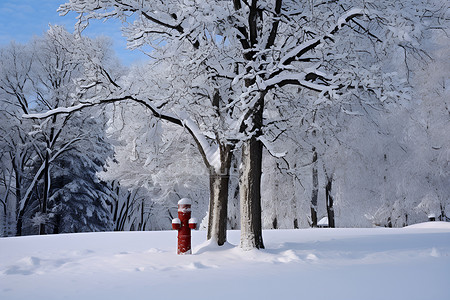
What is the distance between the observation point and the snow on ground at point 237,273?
512 centimetres

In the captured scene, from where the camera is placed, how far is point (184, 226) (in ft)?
27.6

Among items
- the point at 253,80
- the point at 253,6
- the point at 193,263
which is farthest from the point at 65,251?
the point at 253,6

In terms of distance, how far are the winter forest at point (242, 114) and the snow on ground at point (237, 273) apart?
1.43m

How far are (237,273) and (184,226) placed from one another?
2278 millimetres

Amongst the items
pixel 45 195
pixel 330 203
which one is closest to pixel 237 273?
pixel 330 203

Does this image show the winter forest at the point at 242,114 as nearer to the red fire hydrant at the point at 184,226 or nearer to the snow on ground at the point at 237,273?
the red fire hydrant at the point at 184,226

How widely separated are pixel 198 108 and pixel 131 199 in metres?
26.1

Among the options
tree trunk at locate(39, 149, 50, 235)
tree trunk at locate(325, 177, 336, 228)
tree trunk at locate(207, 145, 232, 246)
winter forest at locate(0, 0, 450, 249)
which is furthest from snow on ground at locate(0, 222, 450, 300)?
tree trunk at locate(39, 149, 50, 235)

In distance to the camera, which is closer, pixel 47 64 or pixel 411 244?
pixel 411 244

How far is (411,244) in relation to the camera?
9.59 meters

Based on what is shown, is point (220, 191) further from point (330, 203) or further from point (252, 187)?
point (330, 203)

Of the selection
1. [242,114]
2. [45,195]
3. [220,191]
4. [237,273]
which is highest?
[242,114]

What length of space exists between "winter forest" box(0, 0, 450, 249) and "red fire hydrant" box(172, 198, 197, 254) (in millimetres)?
1073

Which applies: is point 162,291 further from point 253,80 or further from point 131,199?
point 131,199
